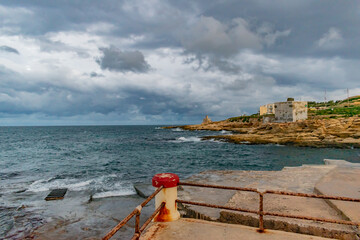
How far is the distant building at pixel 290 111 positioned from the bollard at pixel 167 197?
→ 5936 cm

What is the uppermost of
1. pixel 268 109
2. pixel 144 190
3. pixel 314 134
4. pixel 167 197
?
pixel 268 109

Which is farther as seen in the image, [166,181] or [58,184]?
[58,184]

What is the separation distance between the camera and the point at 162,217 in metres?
5.21

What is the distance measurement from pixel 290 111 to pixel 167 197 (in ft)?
197

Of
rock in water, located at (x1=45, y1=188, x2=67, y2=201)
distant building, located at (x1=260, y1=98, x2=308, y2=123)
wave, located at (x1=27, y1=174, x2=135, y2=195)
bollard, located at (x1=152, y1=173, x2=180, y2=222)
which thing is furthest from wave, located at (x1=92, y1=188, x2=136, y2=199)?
distant building, located at (x1=260, y1=98, x2=308, y2=123)

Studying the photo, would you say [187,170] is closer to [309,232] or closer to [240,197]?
[240,197]

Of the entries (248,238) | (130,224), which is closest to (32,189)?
(130,224)

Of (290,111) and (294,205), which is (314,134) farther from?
(294,205)

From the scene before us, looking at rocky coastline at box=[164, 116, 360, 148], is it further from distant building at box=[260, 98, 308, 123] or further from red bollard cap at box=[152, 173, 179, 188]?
red bollard cap at box=[152, 173, 179, 188]

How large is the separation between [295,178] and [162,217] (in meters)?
7.70

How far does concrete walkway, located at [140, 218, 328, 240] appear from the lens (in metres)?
4.45

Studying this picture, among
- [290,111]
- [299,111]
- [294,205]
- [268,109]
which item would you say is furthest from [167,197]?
[268,109]

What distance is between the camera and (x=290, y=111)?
5797 cm

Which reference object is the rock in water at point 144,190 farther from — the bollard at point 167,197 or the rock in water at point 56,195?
the bollard at point 167,197
